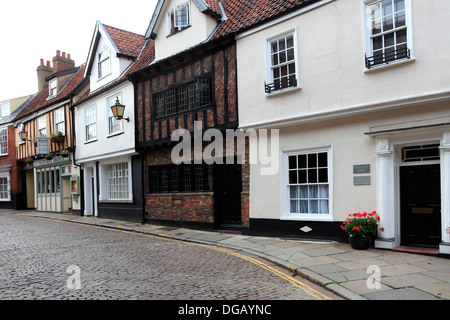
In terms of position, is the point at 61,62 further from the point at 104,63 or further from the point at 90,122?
the point at 90,122

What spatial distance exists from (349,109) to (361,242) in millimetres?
3161

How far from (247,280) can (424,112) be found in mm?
5249

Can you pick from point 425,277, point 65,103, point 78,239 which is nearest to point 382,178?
point 425,277

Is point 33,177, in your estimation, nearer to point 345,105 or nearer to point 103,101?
point 103,101

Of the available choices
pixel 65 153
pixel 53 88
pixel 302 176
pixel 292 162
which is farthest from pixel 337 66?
pixel 53 88

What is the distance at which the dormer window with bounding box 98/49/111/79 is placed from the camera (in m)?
17.0

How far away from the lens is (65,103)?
19.5m

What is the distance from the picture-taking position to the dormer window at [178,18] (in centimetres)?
1309

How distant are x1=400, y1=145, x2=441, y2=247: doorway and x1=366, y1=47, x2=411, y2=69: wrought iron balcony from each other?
210 cm

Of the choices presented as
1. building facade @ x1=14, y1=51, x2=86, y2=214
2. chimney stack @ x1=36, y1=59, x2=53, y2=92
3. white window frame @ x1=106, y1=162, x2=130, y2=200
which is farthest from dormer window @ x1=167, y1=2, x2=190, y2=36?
chimney stack @ x1=36, y1=59, x2=53, y2=92

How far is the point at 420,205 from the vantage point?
797 centimetres

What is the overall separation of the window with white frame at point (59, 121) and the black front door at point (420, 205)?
17825mm

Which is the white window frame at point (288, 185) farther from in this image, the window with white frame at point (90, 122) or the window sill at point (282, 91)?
the window with white frame at point (90, 122)

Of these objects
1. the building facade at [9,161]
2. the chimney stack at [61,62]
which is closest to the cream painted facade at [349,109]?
the chimney stack at [61,62]
